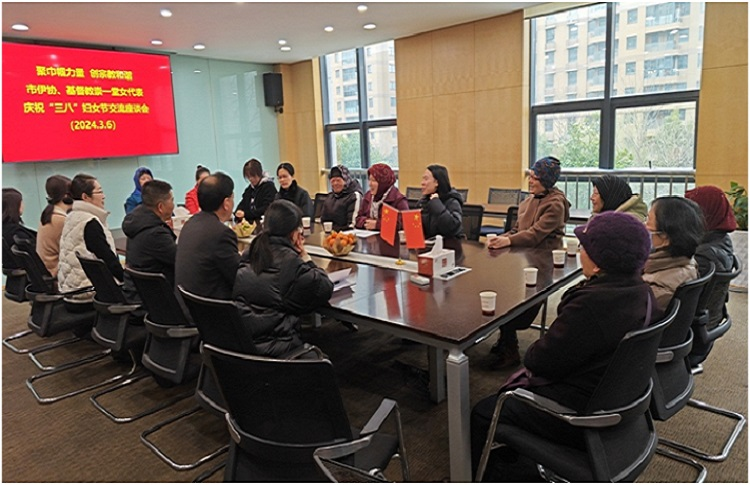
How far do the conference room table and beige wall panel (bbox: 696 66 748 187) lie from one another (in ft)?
9.98

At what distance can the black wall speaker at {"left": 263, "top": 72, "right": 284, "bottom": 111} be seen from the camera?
28.8 ft

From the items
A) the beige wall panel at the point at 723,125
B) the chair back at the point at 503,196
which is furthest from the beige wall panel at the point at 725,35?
the chair back at the point at 503,196

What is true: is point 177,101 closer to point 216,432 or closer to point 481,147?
point 481,147

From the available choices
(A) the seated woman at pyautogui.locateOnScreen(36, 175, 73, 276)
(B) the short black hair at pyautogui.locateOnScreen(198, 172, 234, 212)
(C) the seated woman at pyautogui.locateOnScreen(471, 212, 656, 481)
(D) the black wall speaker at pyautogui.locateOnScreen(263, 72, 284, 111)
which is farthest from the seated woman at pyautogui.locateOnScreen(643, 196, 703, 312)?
(D) the black wall speaker at pyautogui.locateOnScreen(263, 72, 284, 111)

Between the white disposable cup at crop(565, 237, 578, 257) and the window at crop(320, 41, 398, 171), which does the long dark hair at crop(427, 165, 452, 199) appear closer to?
the white disposable cup at crop(565, 237, 578, 257)

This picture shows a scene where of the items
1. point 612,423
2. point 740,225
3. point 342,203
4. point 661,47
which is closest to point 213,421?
point 612,423

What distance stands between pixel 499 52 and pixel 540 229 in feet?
12.8

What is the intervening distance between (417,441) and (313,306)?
918 millimetres

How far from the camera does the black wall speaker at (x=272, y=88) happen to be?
877 centimetres

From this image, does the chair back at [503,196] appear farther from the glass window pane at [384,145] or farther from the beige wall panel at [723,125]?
the glass window pane at [384,145]

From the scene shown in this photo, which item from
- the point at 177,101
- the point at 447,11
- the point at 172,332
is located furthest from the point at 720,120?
the point at 177,101

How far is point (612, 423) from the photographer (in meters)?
1.58

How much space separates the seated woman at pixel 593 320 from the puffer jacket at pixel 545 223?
5.19 feet

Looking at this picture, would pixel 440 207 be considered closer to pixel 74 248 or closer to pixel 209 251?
pixel 209 251
